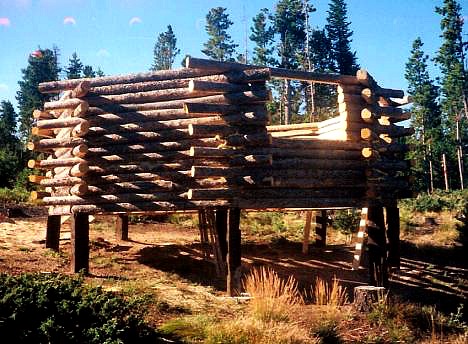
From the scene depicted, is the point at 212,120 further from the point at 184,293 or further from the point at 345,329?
the point at 345,329

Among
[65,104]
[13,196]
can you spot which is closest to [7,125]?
[13,196]

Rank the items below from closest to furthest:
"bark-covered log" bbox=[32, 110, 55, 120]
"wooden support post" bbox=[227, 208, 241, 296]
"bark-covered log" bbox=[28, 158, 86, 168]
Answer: "wooden support post" bbox=[227, 208, 241, 296], "bark-covered log" bbox=[28, 158, 86, 168], "bark-covered log" bbox=[32, 110, 55, 120]

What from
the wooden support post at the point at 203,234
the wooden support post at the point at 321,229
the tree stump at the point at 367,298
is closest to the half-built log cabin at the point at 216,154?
the wooden support post at the point at 203,234

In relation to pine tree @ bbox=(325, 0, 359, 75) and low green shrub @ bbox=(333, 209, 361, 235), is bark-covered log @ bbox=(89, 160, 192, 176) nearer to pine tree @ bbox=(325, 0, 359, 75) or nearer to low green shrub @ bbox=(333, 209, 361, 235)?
low green shrub @ bbox=(333, 209, 361, 235)

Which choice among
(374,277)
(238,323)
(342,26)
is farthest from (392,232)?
(342,26)

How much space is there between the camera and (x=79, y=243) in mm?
11516

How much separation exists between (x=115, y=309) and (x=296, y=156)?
608 centimetres

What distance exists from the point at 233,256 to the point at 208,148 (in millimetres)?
2561

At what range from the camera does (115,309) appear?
7.00 metres

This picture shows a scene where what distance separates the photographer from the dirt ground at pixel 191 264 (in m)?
10.6

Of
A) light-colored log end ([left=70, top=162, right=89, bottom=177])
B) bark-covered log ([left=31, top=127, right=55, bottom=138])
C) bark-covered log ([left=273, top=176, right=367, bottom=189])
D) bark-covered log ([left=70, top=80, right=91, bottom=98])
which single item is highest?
bark-covered log ([left=70, top=80, right=91, bottom=98])

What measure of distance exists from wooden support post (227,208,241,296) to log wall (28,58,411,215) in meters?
0.40

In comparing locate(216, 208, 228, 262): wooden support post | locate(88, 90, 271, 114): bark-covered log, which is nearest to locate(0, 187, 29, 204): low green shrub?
locate(88, 90, 271, 114): bark-covered log

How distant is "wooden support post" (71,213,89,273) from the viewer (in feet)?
37.1
